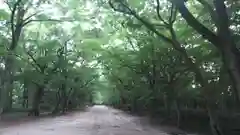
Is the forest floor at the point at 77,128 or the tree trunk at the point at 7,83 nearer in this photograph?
the forest floor at the point at 77,128

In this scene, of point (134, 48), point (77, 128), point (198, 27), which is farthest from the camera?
point (134, 48)

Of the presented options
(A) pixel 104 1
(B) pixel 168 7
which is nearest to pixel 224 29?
(A) pixel 104 1

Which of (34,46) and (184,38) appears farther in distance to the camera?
(34,46)

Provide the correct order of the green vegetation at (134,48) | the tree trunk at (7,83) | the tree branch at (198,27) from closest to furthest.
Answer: the tree branch at (198,27), the green vegetation at (134,48), the tree trunk at (7,83)

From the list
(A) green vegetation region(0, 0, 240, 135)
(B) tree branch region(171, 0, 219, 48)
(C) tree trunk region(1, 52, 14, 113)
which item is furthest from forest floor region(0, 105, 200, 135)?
(B) tree branch region(171, 0, 219, 48)

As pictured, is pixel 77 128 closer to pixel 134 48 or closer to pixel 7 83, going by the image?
pixel 134 48

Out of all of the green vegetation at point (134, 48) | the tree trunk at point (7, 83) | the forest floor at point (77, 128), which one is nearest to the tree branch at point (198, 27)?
the green vegetation at point (134, 48)

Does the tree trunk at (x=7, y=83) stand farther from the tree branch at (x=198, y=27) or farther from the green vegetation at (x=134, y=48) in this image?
the tree branch at (x=198, y=27)

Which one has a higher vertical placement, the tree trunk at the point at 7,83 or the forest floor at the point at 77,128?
the tree trunk at the point at 7,83

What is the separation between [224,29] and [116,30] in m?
15.7

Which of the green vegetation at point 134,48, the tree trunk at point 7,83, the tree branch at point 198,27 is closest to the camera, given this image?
the tree branch at point 198,27

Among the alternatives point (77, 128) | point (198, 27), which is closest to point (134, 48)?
point (77, 128)

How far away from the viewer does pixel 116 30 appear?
77.5 feet

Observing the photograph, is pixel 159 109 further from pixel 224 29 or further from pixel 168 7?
pixel 224 29
